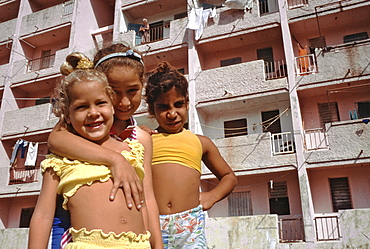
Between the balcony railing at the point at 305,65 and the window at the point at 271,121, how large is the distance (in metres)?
1.94

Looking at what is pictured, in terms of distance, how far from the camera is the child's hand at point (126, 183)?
175 centimetres

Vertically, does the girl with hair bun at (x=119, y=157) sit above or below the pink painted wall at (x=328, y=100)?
below

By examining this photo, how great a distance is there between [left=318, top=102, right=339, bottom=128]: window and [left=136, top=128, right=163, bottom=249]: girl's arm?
1318cm

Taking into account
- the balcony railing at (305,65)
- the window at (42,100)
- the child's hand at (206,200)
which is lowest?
the child's hand at (206,200)

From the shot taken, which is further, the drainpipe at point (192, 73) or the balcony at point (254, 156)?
the drainpipe at point (192, 73)

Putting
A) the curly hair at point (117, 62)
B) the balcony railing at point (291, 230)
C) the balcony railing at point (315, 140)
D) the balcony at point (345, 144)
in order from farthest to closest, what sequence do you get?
the balcony railing at point (315, 140) → the balcony railing at point (291, 230) → the balcony at point (345, 144) → the curly hair at point (117, 62)

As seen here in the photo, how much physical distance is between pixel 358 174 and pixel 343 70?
3833 mm

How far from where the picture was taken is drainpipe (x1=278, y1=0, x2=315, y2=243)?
39.8ft

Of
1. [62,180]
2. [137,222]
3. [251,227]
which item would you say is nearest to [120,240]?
[137,222]

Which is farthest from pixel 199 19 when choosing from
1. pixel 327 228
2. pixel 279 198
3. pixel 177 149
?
pixel 177 149

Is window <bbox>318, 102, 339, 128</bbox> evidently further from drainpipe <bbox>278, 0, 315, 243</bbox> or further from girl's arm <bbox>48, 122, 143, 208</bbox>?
girl's arm <bbox>48, 122, 143, 208</bbox>

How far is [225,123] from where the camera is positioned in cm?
1602

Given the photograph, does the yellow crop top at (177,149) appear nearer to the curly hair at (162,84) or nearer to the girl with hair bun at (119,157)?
the curly hair at (162,84)

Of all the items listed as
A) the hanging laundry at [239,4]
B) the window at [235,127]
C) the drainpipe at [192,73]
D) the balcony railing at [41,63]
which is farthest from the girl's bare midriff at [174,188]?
the balcony railing at [41,63]
